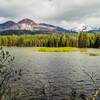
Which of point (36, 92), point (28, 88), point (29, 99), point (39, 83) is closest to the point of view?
point (29, 99)

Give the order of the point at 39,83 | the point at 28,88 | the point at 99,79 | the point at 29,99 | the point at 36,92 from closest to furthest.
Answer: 1. the point at 29,99
2. the point at 36,92
3. the point at 28,88
4. the point at 39,83
5. the point at 99,79

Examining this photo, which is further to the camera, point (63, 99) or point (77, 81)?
point (77, 81)

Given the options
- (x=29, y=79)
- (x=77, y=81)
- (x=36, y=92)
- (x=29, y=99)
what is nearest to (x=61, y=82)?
(x=77, y=81)

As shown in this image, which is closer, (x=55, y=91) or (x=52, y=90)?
(x=55, y=91)

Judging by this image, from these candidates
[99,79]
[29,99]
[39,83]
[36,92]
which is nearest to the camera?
[29,99]

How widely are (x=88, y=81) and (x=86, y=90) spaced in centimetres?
881

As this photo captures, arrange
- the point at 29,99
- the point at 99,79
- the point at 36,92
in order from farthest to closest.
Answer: the point at 99,79 < the point at 36,92 < the point at 29,99

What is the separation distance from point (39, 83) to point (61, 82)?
13.4ft

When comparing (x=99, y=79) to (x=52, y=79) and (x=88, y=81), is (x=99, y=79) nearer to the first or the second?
(x=88, y=81)

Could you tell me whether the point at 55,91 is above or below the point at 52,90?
above

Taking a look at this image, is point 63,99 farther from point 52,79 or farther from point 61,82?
point 52,79

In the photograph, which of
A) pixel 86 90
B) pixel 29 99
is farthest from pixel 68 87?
pixel 29 99

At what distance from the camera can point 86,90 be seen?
39344 mm

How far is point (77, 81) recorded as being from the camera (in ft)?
158
